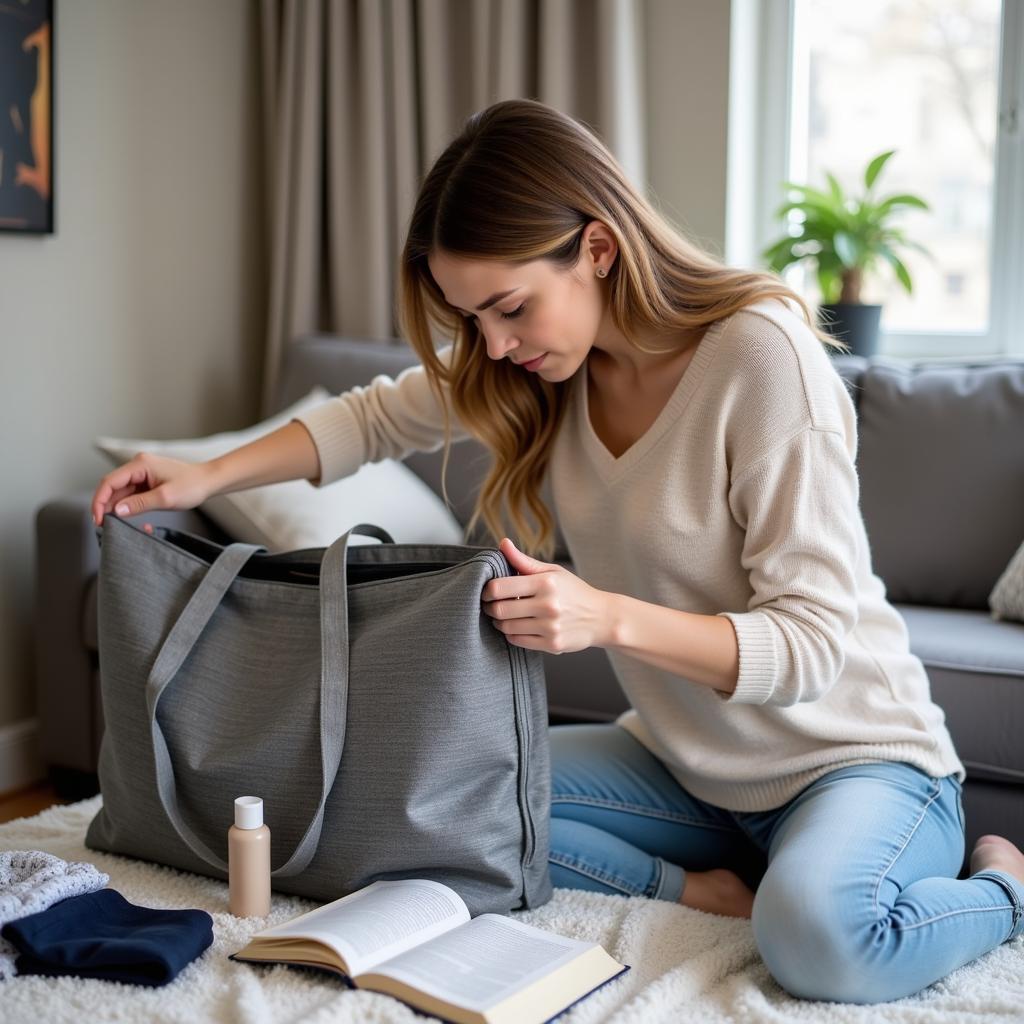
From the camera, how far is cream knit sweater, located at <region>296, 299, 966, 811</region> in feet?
4.26

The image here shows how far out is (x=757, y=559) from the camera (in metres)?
1.32

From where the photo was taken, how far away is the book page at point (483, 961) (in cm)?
111

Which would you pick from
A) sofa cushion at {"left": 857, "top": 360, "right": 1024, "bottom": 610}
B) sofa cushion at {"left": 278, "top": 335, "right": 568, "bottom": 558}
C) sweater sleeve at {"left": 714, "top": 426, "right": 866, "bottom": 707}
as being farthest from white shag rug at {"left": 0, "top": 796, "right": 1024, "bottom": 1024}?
sofa cushion at {"left": 278, "top": 335, "right": 568, "bottom": 558}

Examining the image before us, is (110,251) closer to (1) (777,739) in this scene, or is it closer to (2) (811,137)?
(2) (811,137)

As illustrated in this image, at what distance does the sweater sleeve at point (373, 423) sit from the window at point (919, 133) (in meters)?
1.46

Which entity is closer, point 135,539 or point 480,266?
point 480,266

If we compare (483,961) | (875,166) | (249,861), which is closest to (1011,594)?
(875,166)

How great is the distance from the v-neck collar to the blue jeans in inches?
16.1

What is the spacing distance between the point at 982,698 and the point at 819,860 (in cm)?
63

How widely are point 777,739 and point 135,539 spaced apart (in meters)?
0.80

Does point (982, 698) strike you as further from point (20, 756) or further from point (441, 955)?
point (20, 756)

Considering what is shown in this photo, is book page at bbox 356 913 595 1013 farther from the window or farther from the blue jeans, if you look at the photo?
the window

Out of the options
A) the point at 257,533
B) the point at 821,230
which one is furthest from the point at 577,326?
the point at 821,230

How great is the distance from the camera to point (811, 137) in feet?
9.82
